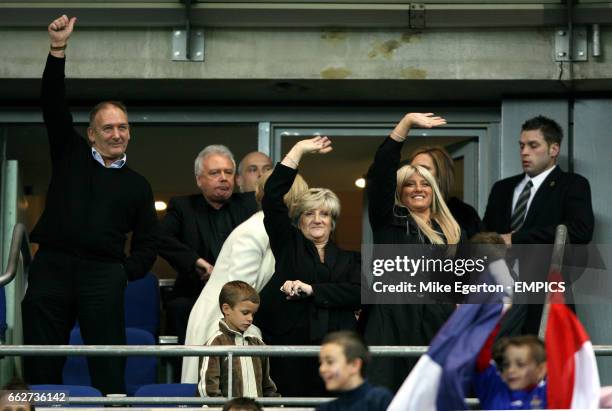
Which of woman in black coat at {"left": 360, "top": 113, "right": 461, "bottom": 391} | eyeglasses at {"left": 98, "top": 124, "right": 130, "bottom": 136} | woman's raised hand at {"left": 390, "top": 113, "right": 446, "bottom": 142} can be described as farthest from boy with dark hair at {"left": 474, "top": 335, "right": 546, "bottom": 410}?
eyeglasses at {"left": 98, "top": 124, "right": 130, "bottom": 136}

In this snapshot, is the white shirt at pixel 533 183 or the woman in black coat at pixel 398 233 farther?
the white shirt at pixel 533 183

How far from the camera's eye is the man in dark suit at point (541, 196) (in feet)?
37.0

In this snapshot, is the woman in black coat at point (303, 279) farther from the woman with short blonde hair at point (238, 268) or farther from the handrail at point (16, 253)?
the handrail at point (16, 253)

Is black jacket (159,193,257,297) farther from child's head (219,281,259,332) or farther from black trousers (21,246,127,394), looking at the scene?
child's head (219,281,259,332)

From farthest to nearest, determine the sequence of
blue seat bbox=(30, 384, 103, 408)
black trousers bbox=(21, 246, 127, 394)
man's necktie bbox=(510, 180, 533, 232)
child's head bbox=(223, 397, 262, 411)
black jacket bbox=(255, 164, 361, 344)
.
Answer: man's necktie bbox=(510, 180, 533, 232) < black trousers bbox=(21, 246, 127, 394) < black jacket bbox=(255, 164, 361, 344) < blue seat bbox=(30, 384, 103, 408) < child's head bbox=(223, 397, 262, 411)

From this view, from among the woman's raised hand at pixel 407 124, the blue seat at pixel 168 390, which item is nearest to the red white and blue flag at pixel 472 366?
the woman's raised hand at pixel 407 124

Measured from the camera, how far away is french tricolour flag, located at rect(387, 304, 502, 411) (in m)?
7.81

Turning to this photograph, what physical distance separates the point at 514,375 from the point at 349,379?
2.75 ft

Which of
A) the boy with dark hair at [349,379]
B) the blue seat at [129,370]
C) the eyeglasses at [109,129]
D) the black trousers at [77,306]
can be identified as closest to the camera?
the boy with dark hair at [349,379]

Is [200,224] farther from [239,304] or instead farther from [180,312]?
[239,304]

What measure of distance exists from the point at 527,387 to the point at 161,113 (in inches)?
241

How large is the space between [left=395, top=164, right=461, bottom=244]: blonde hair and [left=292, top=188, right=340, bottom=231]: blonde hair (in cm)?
38

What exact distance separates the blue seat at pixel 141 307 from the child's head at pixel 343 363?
13.6ft

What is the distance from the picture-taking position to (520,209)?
11.4 m
